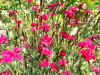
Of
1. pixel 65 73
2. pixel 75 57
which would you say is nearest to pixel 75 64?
pixel 75 57

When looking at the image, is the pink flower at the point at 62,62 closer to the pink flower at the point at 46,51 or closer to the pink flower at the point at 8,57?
the pink flower at the point at 46,51

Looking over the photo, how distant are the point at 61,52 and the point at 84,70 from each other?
0.41 meters

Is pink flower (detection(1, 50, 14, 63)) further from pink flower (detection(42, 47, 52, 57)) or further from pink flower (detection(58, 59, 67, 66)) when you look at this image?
pink flower (detection(58, 59, 67, 66))

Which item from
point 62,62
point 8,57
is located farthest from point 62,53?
point 8,57

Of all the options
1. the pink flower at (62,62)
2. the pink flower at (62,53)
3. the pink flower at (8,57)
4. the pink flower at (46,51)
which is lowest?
the pink flower at (62,62)

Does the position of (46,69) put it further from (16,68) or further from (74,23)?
(74,23)

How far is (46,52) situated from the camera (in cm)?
156

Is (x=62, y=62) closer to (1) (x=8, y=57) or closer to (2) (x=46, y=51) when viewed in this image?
(2) (x=46, y=51)

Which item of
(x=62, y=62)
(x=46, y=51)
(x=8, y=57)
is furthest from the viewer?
(x=62, y=62)

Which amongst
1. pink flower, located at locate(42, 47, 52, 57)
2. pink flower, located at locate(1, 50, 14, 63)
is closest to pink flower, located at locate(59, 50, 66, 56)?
pink flower, located at locate(42, 47, 52, 57)

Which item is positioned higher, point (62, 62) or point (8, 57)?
point (8, 57)

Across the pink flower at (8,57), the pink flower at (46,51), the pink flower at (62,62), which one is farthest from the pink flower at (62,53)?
the pink flower at (8,57)

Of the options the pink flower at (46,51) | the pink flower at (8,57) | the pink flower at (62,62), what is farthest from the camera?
the pink flower at (62,62)

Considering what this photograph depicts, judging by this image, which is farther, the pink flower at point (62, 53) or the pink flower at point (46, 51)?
the pink flower at point (62, 53)
